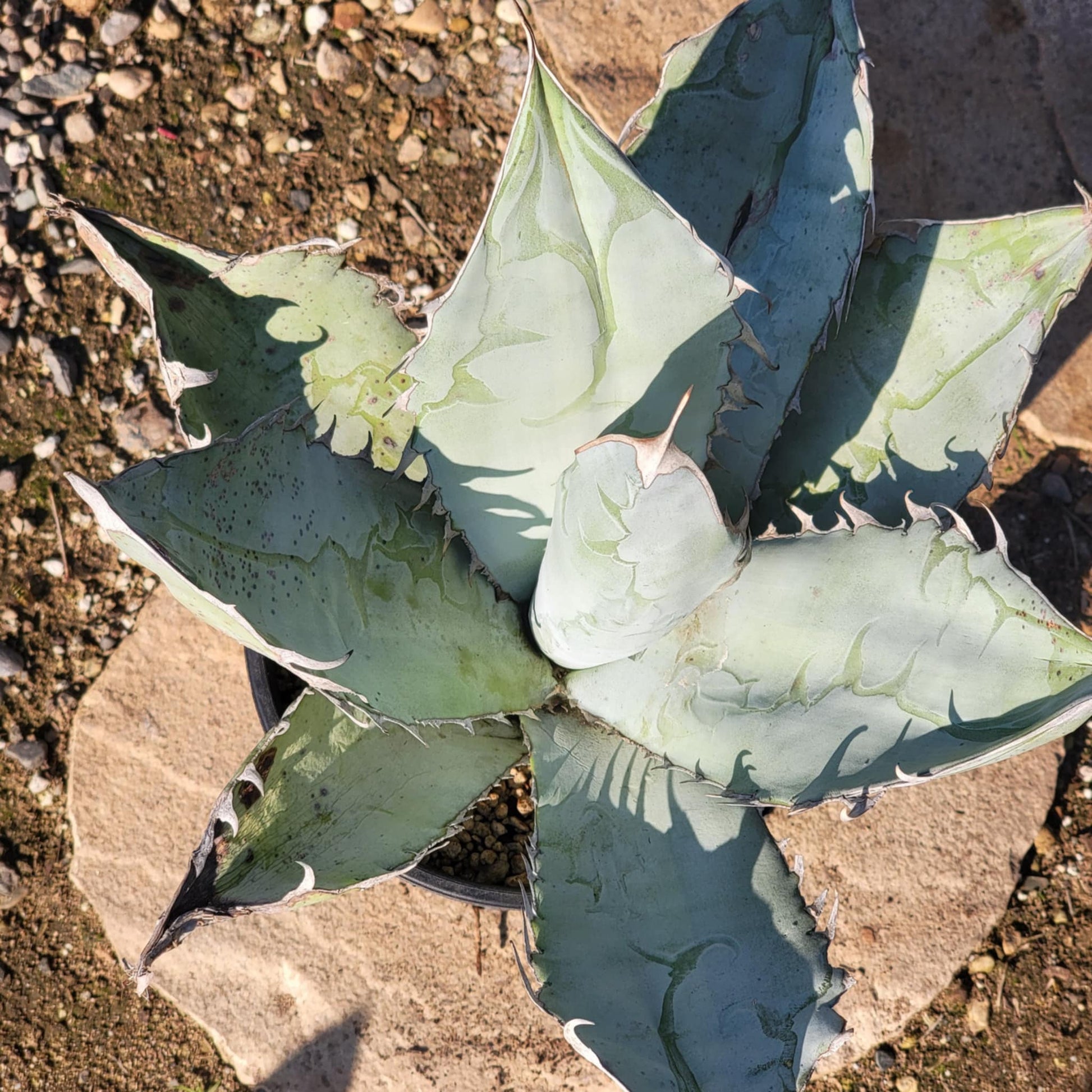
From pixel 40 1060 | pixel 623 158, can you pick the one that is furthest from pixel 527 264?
pixel 40 1060

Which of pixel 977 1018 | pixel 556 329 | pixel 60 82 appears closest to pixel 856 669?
pixel 556 329

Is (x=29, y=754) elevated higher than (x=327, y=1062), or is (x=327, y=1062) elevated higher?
(x=29, y=754)

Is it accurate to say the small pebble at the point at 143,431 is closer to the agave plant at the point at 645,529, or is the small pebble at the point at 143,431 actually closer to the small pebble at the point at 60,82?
the small pebble at the point at 60,82

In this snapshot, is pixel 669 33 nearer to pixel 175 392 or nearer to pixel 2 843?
pixel 175 392

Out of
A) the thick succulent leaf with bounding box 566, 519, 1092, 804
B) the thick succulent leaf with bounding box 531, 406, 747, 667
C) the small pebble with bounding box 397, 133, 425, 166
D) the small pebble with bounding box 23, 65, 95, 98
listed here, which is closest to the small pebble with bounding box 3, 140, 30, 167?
the small pebble with bounding box 23, 65, 95, 98

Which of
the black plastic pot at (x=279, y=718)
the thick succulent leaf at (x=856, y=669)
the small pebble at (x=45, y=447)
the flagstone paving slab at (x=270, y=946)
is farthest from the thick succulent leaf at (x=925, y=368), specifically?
the small pebble at (x=45, y=447)

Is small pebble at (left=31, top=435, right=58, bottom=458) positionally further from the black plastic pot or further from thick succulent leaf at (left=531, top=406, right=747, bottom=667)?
thick succulent leaf at (left=531, top=406, right=747, bottom=667)

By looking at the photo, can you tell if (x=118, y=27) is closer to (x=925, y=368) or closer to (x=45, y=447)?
(x=45, y=447)

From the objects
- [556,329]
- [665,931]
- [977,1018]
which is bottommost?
[977,1018]
